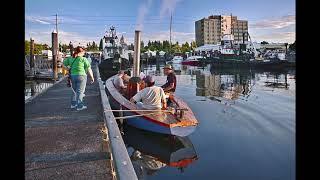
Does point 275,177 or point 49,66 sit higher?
point 49,66

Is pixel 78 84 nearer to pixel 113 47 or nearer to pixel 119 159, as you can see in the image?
pixel 119 159

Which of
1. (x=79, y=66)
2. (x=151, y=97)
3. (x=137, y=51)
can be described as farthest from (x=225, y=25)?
(x=137, y=51)

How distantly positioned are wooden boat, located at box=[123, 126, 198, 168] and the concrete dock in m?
1.10

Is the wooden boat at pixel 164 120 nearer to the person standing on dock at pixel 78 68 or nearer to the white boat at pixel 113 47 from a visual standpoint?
the person standing on dock at pixel 78 68

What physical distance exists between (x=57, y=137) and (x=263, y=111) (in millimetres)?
8308

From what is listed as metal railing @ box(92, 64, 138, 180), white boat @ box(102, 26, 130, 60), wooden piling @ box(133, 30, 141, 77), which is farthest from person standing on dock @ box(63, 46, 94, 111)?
white boat @ box(102, 26, 130, 60)

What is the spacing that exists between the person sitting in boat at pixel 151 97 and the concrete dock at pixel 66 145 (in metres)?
0.99

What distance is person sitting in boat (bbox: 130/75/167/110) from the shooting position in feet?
23.5

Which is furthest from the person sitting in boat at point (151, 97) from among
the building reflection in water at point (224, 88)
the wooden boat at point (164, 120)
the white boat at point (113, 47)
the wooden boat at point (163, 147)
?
the white boat at point (113, 47)

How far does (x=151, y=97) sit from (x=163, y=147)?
1167 mm

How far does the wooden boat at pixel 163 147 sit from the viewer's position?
6820 mm
